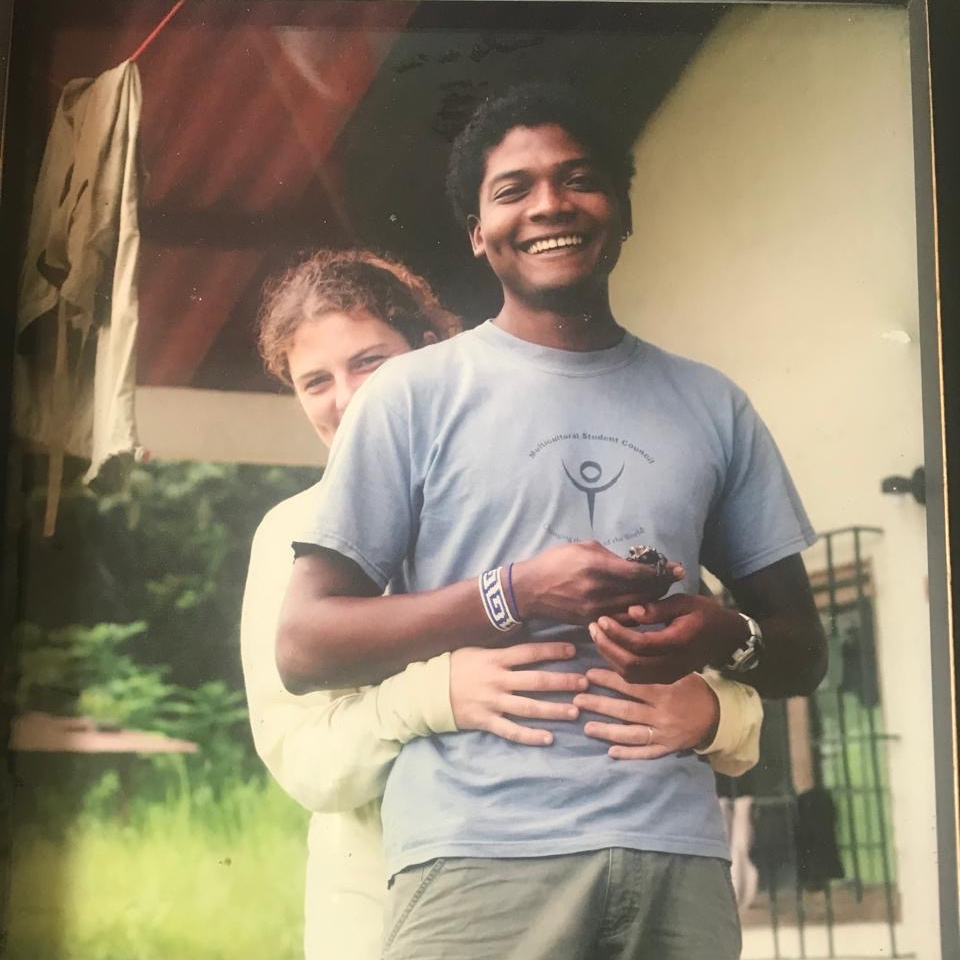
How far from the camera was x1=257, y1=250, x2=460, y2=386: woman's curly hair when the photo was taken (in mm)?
1381

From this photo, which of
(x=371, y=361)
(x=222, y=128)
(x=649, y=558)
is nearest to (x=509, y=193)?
(x=371, y=361)

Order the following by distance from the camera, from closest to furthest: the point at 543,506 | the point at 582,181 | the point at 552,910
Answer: the point at 552,910 → the point at 543,506 → the point at 582,181

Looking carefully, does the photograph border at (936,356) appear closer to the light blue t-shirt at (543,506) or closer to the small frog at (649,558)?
the light blue t-shirt at (543,506)

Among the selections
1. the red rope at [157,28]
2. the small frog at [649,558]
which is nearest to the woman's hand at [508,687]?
the small frog at [649,558]

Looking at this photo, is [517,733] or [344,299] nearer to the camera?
[517,733]

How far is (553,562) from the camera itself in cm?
127

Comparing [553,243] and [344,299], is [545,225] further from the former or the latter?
[344,299]

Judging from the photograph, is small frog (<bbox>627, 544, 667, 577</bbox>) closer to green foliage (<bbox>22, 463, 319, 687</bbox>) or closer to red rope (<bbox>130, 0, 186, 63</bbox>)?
green foliage (<bbox>22, 463, 319, 687</bbox>)

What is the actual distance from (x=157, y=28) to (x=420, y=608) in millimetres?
879

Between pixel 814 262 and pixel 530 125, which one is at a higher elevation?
pixel 530 125

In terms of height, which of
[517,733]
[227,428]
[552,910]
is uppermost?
[227,428]

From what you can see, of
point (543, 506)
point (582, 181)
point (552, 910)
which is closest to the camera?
point (552, 910)

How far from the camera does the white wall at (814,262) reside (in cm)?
136

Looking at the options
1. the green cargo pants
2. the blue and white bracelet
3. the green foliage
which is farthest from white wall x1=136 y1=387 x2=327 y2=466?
the green cargo pants
